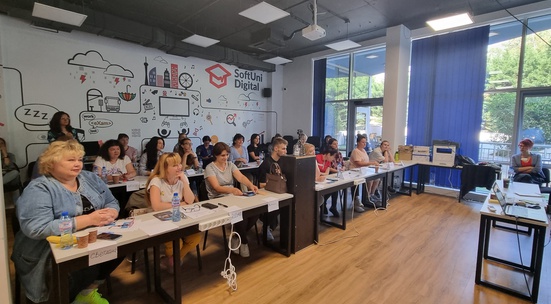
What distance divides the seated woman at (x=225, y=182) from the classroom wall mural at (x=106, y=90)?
3.55 metres

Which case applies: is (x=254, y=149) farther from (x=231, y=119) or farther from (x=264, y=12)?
(x=264, y=12)

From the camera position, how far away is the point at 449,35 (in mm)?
5652

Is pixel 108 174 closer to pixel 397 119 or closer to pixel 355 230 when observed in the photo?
pixel 355 230

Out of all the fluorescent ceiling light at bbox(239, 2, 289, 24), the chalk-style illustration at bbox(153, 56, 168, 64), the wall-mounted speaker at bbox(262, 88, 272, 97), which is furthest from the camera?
the wall-mounted speaker at bbox(262, 88, 272, 97)

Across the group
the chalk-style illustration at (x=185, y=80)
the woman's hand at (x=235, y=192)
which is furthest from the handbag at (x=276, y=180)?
the chalk-style illustration at (x=185, y=80)

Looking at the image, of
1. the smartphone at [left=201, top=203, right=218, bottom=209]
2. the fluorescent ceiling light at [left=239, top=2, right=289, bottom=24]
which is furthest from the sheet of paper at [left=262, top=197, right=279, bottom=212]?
the fluorescent ceiling light at [left=239, top=2, right=289, bottom=24]

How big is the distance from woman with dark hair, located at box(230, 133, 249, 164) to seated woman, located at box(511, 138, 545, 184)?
4.89 metres

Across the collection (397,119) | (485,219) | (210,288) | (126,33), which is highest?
(126,33)

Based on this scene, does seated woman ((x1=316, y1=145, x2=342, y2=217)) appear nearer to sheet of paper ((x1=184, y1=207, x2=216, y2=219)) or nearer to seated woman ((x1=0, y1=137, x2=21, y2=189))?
sheet of paper ((x1=184, y1=207, x2=216, y2=219))

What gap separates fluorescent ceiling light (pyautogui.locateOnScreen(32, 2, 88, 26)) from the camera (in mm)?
3648

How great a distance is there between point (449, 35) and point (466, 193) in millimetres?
3230

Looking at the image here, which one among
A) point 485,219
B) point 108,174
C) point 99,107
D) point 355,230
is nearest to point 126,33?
point 99,107

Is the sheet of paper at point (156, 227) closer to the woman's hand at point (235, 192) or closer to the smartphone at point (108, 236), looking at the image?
the smartphone at point (108, 236)

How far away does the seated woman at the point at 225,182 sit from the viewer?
9.91 ft
